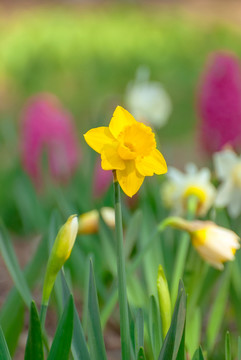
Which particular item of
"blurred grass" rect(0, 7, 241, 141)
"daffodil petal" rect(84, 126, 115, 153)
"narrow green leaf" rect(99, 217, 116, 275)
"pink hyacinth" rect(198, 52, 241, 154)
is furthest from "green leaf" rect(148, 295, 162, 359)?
"blurred grass" rect(0, 7, 241, 141)

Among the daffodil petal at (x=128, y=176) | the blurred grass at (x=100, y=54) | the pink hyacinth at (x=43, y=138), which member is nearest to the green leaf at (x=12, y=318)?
the daffodil petal at (x=128, y=176)

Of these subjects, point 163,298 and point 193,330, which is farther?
point 193,330

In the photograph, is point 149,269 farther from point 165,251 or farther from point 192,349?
point 192,349

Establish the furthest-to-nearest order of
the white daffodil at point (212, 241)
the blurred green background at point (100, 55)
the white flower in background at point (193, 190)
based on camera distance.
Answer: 1. the blurred green background at point (100, 55)
2. the white flower in background at point (193, 190)
3. the white daffodil at point (212, 241)

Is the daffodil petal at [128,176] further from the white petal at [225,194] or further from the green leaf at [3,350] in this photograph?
the white petal at [225,194]

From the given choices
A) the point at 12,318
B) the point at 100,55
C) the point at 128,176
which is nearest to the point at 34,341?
the point at 128,176

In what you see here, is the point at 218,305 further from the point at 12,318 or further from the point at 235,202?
the point at 12,318

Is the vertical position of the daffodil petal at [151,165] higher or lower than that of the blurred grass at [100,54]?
lower

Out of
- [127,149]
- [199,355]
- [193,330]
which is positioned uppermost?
[127,149]
